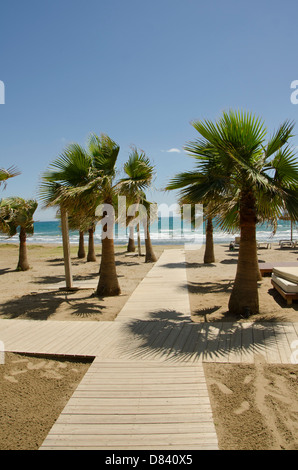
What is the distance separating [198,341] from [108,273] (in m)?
4.56

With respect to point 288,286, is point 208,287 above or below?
below

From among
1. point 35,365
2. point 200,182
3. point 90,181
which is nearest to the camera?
point 35,365

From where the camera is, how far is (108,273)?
9133 millimetres

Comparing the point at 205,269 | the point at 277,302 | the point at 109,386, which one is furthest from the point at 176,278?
the point at 109,386

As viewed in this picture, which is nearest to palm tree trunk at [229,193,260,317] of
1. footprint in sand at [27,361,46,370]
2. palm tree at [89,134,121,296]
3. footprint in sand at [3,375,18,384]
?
palm tree at [89,134,121,296]

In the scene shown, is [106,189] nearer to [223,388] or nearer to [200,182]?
[200,182]

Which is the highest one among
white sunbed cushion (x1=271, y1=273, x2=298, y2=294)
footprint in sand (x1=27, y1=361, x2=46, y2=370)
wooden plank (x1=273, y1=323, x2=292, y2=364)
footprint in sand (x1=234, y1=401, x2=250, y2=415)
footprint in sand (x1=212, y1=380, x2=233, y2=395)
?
white sunbed cushion (x1=271, y1=273, x2=298, y2=294)

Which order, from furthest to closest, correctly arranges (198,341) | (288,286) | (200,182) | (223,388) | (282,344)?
(288,286)
(200,182)
(198,341)
(282,344)
(223,388)

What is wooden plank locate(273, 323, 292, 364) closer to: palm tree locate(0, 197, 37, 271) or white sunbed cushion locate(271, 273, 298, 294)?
white sunbed cushion locate(271, 273, 298, 294)

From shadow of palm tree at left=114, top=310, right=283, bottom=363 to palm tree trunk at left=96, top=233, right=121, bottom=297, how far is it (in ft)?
9.86

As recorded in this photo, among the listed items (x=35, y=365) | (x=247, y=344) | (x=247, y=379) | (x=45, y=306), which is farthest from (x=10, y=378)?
(x=45, y=306)

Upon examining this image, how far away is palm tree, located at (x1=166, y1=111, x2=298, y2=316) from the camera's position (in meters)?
5.65

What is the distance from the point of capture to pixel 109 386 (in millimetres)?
3785

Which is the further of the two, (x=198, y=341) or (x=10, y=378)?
(x=198, y=341)
